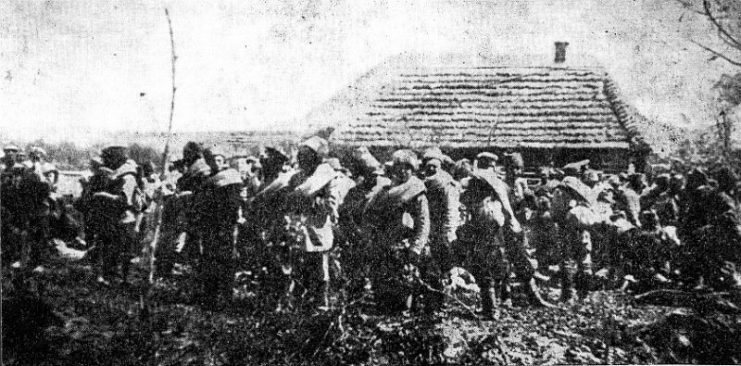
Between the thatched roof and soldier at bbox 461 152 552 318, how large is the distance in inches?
18.3

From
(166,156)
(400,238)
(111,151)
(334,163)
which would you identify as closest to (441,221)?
(400,238)

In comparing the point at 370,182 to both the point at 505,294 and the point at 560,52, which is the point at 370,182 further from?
the point at 560,52

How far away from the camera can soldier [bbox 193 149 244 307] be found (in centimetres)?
471

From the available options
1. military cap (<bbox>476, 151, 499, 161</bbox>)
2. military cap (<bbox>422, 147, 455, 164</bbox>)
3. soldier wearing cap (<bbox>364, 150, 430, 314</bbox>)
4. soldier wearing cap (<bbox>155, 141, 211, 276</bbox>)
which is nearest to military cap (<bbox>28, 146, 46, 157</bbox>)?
soldier wearing cap (<bbox>155, 141, 211, 276</bbox>)

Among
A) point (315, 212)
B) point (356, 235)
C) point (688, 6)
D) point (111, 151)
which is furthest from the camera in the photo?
point (688, 6)

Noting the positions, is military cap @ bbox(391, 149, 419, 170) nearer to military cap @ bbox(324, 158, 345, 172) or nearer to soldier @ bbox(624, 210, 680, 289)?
military cap @ bbox(324, 158, 345, 172)

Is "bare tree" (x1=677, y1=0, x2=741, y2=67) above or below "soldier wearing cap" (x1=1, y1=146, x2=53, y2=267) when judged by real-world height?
above

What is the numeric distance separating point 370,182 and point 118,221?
2.12m

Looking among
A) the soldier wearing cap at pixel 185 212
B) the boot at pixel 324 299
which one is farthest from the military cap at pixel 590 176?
the soldier wearing cap at pixel 185 212

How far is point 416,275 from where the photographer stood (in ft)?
15.1

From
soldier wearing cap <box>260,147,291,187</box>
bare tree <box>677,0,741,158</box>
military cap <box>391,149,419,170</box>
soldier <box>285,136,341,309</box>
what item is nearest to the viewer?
soldier <box>285,136,341,309</box>

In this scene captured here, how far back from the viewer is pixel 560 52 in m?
4.96

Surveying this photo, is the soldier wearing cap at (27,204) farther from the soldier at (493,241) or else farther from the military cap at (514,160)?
the military cap at (514,160)

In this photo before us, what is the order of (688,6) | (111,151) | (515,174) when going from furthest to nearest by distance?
(688,6)
(515,174)
(111,151)
